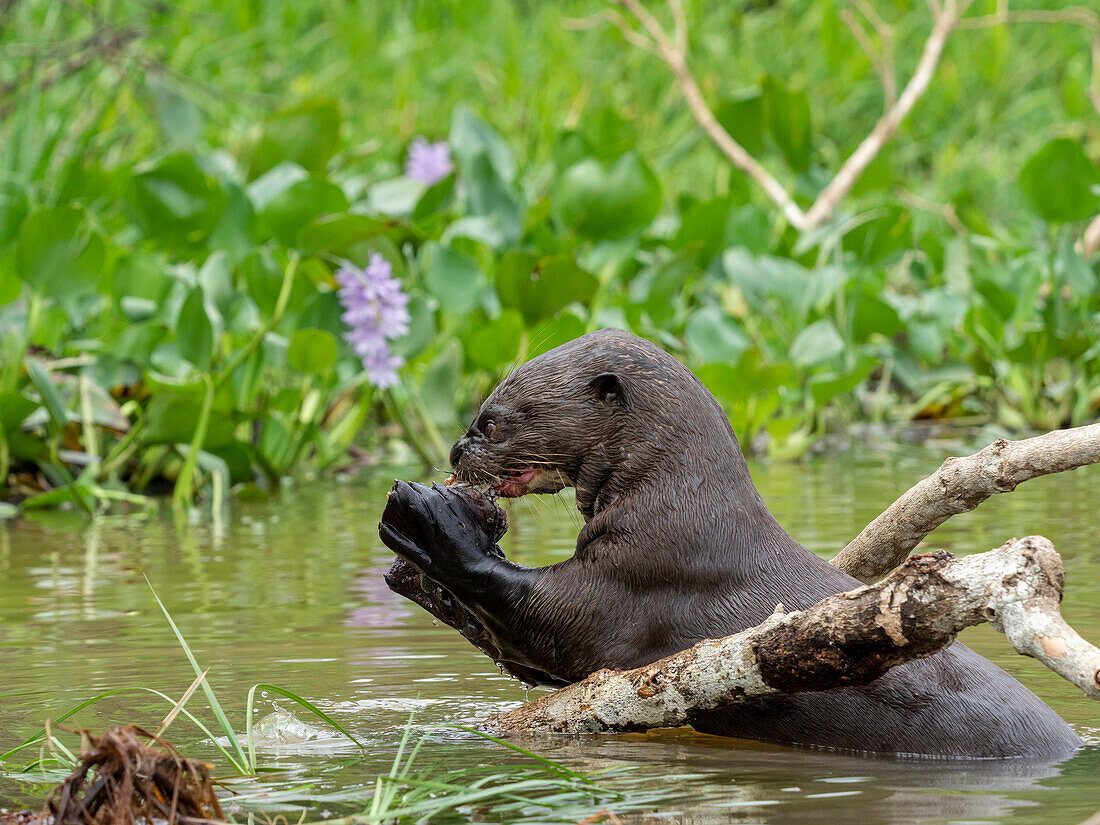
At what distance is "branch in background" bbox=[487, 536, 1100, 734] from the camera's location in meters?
2.09

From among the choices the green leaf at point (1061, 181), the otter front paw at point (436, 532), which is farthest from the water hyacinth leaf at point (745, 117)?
the otter front paw at point (436, 532)

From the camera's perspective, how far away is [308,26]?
14.5 meters

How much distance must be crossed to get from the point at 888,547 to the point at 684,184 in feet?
33.6

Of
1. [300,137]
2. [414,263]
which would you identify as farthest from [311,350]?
[300,137]

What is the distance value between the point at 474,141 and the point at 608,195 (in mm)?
1254

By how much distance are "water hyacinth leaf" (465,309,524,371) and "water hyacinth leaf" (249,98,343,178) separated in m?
1.27

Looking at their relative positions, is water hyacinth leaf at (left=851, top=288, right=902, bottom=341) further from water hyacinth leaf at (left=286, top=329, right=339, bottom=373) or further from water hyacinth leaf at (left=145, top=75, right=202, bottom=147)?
water hyacinth leaf at (left=145, top=75, right=202, bottom=147)

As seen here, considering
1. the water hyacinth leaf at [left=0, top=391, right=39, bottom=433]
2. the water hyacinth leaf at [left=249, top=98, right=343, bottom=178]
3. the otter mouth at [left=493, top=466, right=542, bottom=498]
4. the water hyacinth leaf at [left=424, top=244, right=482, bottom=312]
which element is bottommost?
the otter mouth at [left=493, top=466, right=542, bottom=498]

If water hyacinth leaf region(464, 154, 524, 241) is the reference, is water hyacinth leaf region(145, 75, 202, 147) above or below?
above

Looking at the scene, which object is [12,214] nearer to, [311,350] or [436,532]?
[311,350]

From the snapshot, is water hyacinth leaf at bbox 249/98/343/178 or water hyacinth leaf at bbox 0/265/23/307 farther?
water hyacinth leaf at bbox 249/98/343/178

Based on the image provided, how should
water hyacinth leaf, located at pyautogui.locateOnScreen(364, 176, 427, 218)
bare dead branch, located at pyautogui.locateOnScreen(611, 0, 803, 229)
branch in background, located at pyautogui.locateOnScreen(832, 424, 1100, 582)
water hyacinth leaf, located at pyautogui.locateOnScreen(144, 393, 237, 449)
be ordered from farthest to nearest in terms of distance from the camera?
bare dead branch, located at pyautogui.locateOnScreen(611, 0, 803, 229) < water hyacinth leaf, located at pyautogui.locateOnScreen(364, 176, 427, 218) < water hyacinth leaf, located at pyautogui.locateOnScreen(144, 393, 237, 449) < branch in background, located at pyautogui.locateOnScreen(832, 424, 1100, 582)

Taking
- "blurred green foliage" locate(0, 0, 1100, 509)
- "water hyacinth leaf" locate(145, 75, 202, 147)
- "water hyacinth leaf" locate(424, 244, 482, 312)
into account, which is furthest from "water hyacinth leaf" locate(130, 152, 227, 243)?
"water hyacinth leaf" locate(145, 75, 202, 147)

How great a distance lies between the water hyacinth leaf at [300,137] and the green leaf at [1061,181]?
143 inches
